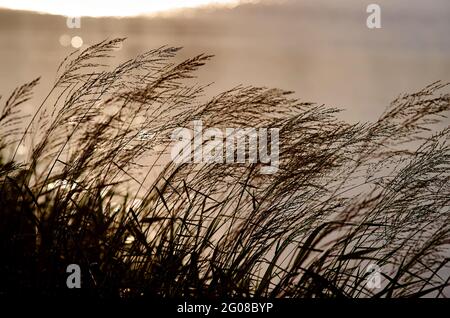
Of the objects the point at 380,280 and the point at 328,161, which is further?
the point at 328,161

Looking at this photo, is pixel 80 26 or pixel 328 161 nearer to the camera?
pixel 328 161

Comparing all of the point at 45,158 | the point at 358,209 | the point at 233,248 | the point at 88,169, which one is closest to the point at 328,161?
the point at 358,209

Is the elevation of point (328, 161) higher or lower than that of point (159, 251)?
higher
